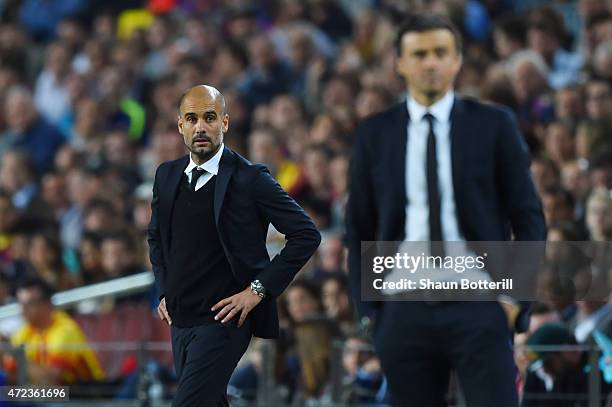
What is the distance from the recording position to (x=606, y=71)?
13.0m

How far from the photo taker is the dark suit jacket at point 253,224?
22.2 feet

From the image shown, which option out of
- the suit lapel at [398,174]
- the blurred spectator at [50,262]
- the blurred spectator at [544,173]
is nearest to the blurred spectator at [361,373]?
the blurred spectator at [544,173]

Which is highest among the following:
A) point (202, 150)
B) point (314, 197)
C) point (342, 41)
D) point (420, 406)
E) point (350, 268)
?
point (342, 41)

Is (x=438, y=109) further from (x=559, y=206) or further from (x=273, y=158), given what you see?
(x=273, y=158)

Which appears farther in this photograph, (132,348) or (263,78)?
(263,78)

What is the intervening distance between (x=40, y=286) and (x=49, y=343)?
0.52 m

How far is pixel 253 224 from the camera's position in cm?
686

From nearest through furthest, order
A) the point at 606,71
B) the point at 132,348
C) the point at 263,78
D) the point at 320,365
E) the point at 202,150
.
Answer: the point at 202,150 < the point at 320,365 < the point at 132,348 < the point at 606,71 < the point at 263,78

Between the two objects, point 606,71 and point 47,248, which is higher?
point 606,71

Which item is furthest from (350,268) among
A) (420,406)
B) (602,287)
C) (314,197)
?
(314,197)

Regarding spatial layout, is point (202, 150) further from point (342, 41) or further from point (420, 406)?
point (342, 41)

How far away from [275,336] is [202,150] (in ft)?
2.96

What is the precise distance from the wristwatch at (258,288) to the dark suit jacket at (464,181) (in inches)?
41.5

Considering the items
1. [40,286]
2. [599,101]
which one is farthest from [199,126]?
[599,101]
